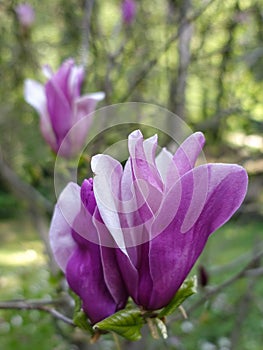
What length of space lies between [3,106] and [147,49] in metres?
1.07

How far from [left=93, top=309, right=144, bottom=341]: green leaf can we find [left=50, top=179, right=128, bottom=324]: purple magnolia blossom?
4 centimetres

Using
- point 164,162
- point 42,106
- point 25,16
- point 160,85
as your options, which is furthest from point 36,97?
point 160,85

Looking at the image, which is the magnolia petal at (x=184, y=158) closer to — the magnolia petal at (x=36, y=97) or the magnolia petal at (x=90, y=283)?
the magnolia petal at (x=90, y=283)

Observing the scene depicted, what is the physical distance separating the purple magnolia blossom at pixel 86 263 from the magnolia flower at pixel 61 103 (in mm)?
403

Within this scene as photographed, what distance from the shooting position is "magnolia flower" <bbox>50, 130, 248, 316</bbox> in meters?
0.60

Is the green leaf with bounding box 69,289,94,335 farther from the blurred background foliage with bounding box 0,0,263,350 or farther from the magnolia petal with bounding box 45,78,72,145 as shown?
the blurred background foliage with bounding box 0,0,263,350

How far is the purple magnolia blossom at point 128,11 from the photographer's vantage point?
2238 millimetres

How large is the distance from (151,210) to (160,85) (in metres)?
2.62

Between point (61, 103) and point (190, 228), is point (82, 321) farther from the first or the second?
point (61, 103)

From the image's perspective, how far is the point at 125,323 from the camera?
25.0 inches

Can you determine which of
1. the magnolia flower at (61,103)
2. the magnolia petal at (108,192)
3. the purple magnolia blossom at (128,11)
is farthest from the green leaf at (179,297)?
the purple magnolia blossom at (128,11)

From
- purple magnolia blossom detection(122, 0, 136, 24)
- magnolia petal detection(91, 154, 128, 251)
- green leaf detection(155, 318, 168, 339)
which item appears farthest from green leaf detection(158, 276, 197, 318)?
purple magnolia blossom detection(122, 0, 136, 24)

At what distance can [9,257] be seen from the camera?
5.87 meters

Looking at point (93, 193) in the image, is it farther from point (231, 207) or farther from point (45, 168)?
point (45, 168)
